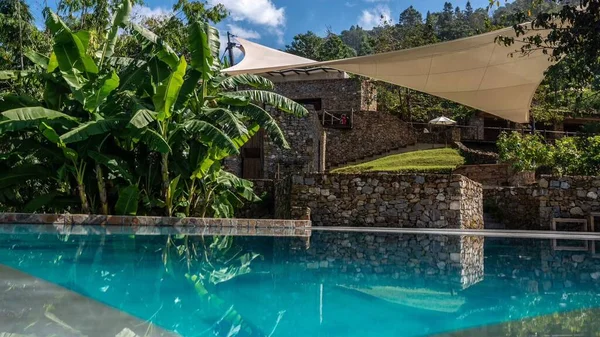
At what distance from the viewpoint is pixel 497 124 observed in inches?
1118

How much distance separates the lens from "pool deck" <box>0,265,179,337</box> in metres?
2.47

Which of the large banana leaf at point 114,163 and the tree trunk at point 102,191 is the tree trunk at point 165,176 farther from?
the tree trunk at point 102,191

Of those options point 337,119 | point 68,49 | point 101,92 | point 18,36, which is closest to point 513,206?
point 101,92

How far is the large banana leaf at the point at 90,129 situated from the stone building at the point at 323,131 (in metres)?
7.82

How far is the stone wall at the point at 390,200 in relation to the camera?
37.4 feet

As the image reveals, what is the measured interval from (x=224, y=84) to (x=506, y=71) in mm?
7503

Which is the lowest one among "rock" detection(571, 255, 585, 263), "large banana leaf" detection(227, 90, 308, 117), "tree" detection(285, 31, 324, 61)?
"rock" detection(571, 255, 585, 263)

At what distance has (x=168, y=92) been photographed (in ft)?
29.8

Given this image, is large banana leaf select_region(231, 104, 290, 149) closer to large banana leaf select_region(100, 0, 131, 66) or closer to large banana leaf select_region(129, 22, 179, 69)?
large banana leaf select_region(129, 22, 179, 69)

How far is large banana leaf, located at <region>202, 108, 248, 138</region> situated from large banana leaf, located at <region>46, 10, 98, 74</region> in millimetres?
2347

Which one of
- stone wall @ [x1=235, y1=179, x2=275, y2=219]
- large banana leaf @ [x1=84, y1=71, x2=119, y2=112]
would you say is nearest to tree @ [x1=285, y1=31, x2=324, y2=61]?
stone wall @ [x1=235, y1=179, x2=275, y2=219]

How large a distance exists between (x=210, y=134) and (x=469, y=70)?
25.7 feet

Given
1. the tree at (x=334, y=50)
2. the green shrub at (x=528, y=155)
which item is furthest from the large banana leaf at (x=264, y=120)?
the tree at (x=334, y=50)

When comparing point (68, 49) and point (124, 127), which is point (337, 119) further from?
point (68, 49)
